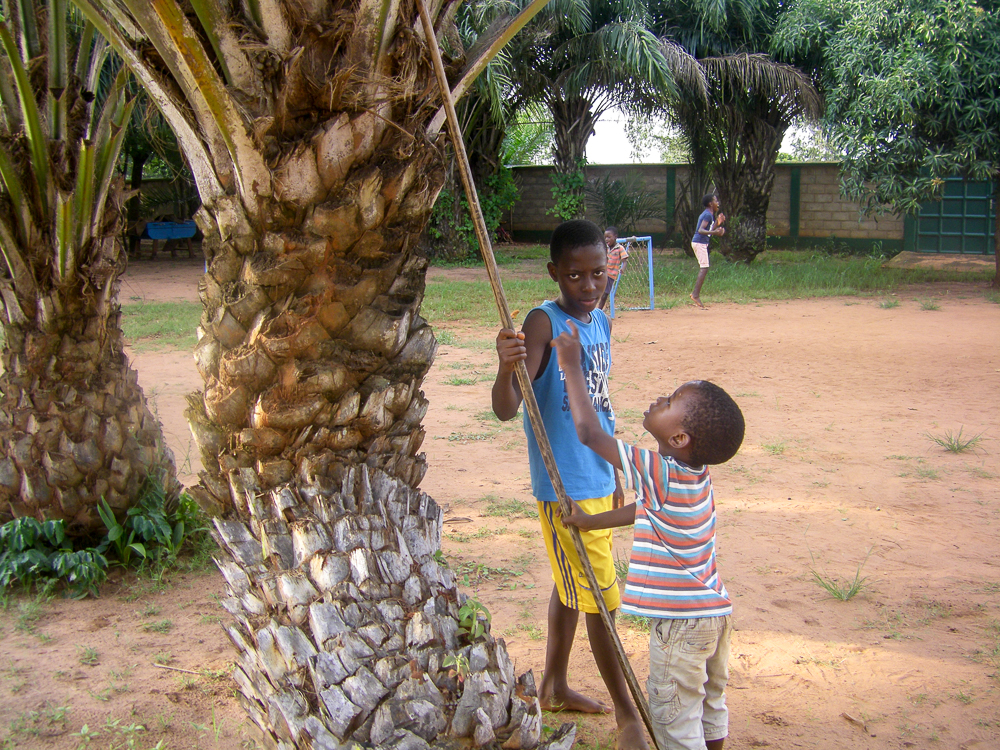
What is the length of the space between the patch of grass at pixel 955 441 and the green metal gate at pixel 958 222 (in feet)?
43.4

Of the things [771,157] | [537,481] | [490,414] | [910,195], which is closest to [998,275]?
[910,195]

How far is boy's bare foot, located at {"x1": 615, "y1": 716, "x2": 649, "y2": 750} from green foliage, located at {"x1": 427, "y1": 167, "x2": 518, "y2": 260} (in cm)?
1582

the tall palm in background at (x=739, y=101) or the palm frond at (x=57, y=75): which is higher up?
the tall palm in background at (x=739, y=101)

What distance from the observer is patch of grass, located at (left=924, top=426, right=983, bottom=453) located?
5180 millimetres

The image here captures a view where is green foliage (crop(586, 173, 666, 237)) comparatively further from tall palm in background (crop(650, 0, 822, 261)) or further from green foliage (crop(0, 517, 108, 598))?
green foliage (crop(0, 517, 108, 598))

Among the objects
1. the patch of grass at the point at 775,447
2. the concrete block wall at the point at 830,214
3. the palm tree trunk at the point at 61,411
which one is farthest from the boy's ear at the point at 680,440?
the concrete block wall at the point at 830,214

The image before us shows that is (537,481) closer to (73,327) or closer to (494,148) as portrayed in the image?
(73,327)

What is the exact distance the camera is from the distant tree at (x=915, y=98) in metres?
11.3

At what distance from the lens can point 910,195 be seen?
12.0 metres

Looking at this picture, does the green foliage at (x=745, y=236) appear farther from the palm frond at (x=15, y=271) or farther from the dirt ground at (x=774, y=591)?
the palm frond at (x=15, y=271)

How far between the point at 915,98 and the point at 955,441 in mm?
8202

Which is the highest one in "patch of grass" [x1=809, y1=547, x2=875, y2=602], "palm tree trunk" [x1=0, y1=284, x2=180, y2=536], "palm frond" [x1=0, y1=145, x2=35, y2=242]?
"palm frond" [x1=0, y1=145, x2=35, y2=242]

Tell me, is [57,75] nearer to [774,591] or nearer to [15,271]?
[15,271]

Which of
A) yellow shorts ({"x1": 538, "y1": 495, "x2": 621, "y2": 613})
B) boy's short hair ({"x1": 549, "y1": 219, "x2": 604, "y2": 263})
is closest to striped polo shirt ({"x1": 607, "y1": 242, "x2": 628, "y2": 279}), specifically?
boy's short hair ({"x1": 549, "y1": 219, "x2": 604, "y2": 263})
